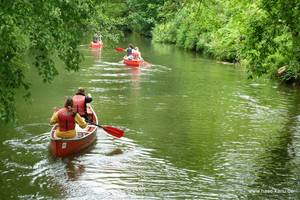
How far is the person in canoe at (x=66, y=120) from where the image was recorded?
12.8 metres

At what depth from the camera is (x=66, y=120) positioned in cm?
1273

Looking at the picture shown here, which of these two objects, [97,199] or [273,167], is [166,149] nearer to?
[273,167]

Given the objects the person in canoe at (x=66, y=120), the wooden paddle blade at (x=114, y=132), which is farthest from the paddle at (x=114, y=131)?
the person in canoe at (x=66, y=120)

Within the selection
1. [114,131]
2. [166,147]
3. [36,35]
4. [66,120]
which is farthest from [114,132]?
[36,35]

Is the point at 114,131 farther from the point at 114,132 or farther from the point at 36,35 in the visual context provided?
the point at 36,35

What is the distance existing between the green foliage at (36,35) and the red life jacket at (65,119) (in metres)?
5.18

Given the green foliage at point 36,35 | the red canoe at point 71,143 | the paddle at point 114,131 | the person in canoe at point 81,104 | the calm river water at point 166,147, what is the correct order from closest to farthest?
the green foliage at point 36,35, the calm river water at point 166,147, the red canoe at point 71,143, the paddle at point 114,131, the person in canoe at point 81,104

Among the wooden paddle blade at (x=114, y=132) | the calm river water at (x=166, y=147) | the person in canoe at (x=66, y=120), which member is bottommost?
the calm river water at (x=166, y=147)

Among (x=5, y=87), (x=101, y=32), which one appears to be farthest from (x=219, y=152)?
(x=5, y=87)

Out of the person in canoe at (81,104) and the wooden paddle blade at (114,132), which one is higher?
the person in canoe at (81,104)

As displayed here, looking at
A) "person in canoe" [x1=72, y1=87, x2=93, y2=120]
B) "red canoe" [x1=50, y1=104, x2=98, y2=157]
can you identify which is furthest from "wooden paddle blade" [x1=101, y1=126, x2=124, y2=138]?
"person in canoe" [x1=72, y1=87, x2=93, y2=120]

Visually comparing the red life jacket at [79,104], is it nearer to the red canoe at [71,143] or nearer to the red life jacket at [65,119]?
the red canoe at [71,143]

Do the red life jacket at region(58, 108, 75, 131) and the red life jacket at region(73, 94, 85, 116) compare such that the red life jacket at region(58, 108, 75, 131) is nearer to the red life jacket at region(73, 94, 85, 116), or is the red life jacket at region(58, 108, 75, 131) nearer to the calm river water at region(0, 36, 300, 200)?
the calm river water at region(0, 36, 300, 200)

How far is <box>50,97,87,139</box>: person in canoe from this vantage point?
12.8 meters
